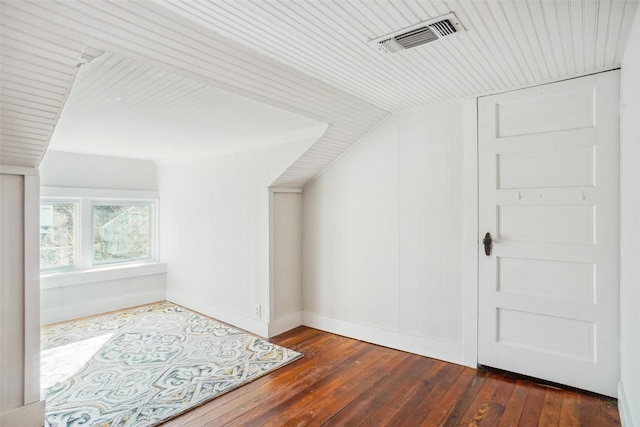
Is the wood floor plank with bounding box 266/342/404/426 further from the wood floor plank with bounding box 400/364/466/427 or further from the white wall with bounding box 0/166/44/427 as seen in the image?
the white wall with bounding box 0/166/44/427

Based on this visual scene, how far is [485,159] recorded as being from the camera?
2.74 m

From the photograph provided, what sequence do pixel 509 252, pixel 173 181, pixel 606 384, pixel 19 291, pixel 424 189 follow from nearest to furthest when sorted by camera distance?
1. pixel 19 291
2. pixel 606 384
3. pixel 509 252
4. pixel 424 189
5. pixel 173 181

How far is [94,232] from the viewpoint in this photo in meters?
4.53

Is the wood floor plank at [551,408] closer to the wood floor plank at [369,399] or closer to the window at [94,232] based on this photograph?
the wood floor plank at [369,399]

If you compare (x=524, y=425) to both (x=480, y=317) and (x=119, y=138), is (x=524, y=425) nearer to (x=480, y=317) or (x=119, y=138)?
(x=480, y=317)

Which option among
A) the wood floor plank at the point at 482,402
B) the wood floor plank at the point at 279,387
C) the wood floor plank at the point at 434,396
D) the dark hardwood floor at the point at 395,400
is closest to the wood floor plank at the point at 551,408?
the dark hardwood floor at the point at 395,400

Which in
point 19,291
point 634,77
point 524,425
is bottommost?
point 524,425

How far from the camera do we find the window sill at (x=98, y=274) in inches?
160

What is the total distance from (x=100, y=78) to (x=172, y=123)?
962mm

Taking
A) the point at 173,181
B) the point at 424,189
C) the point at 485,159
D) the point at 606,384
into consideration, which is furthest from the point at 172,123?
the point at 606,384

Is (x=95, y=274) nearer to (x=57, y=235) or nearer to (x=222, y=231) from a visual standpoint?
(x=57, y=235)

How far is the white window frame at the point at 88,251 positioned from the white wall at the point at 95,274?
0.03 ft

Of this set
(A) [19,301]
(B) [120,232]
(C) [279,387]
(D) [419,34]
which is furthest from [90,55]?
(B) [120,232]

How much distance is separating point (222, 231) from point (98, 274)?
5.67 feet
